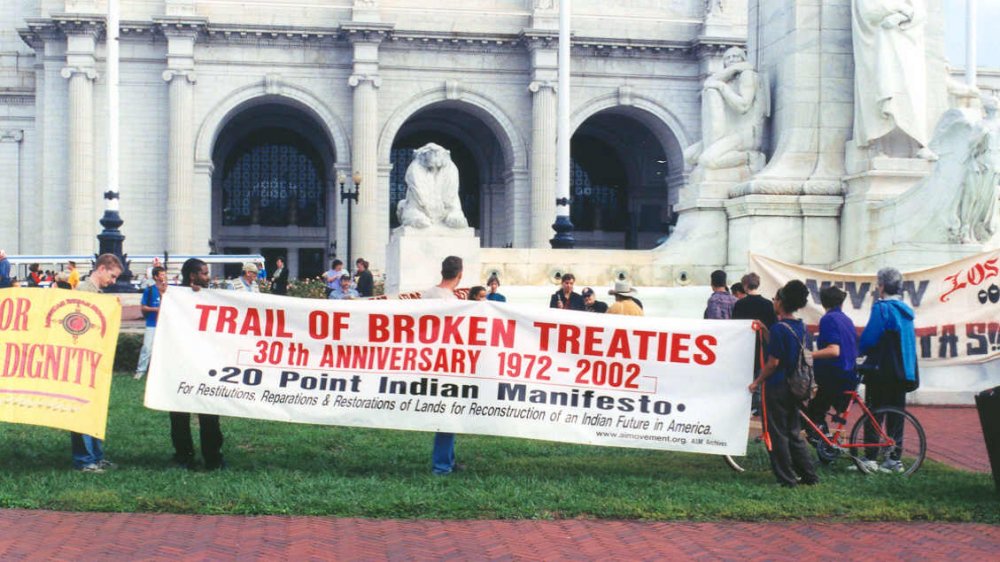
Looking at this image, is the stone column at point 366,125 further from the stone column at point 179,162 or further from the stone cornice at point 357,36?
the stone column at point 179,162

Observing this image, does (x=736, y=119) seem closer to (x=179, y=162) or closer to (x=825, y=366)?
(x=825, y=366)

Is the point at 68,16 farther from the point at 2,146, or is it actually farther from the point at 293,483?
the point at 293,483


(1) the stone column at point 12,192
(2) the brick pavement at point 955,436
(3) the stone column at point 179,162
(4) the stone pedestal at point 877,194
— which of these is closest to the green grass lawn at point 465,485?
(2) the brick pavement at point 955,436

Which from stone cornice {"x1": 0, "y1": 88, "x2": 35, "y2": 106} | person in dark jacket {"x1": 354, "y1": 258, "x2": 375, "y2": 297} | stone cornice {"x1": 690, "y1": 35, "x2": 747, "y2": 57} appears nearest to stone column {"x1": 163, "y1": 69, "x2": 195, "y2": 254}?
stone cornice {"x1": 0, "y1": 88, "x2": 35, "y2": 106}

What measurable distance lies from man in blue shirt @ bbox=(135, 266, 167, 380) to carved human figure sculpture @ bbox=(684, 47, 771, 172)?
8.22 metres

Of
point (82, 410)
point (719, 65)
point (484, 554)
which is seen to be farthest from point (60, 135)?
point (484, 554)

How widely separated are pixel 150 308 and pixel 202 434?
3.50 m

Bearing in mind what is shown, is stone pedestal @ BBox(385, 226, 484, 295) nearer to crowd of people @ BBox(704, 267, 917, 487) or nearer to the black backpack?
crowd of people @ BBox(704, 267, 917, 487)

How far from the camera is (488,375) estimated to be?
30.6ft

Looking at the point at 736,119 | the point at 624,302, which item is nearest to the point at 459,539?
the point at 624,302

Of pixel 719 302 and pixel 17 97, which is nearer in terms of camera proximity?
pixel 719 302

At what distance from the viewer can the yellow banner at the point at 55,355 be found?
362 inches

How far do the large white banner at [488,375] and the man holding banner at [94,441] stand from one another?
2.16 feet

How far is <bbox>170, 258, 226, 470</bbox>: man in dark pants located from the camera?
948cm
